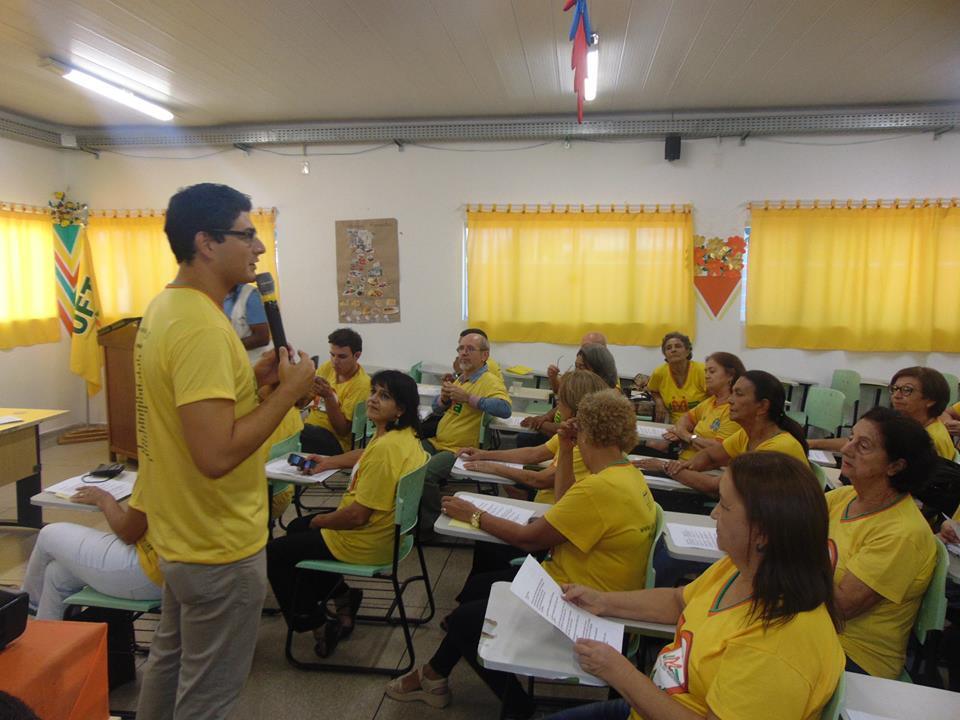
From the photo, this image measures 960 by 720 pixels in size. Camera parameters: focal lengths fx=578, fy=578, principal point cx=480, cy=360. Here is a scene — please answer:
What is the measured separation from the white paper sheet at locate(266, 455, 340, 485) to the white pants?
30.0 inches

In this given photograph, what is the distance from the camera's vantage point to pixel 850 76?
4.27 meters

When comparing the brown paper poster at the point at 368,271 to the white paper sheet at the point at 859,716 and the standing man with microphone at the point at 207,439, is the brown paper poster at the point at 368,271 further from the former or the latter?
the white paper sheet at the point at 859,716

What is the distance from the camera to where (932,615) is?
5.19 ft

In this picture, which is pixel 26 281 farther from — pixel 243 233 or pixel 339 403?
pixel 243 233

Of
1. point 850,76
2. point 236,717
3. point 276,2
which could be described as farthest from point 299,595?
point 850,76

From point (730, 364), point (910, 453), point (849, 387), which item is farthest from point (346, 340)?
point (849, 387)

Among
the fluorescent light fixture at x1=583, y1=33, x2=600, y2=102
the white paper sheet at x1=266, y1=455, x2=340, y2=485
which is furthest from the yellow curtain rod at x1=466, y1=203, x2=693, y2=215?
the white paper sheet at x1=266, y1=455, x2=340, y2=485

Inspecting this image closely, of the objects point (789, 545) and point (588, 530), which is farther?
point (588, 530)

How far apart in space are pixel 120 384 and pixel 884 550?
5253mm

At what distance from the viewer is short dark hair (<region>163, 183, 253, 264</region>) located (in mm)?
1231

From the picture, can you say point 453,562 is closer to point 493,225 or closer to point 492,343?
point 492,343

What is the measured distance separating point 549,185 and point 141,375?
16.0 feet

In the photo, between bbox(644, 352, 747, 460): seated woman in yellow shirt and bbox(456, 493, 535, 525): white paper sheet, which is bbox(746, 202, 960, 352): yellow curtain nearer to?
bbox(644, 352, 747, 460): seated woman in yellow shirt

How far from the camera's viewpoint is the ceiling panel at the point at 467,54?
3.27m
